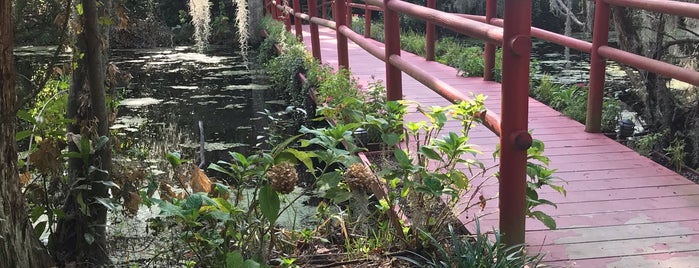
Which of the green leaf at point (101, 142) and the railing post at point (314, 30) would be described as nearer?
the green leaf at point (101, 142)

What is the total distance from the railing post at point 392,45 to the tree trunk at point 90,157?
1701 millimetres

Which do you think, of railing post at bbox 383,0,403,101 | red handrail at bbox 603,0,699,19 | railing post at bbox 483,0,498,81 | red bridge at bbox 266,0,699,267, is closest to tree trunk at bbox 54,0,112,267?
red bridge at bbox 266,0,699,267

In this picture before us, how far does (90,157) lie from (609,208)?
206cm

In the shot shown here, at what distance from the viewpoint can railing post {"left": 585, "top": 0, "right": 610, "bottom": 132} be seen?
4.04m

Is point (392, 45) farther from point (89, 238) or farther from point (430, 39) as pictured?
point (430, 39)

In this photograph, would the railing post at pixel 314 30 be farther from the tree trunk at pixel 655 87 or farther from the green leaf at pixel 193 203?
the green leaf at pixel 193 203

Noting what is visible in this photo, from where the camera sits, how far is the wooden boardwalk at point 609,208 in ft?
8.27

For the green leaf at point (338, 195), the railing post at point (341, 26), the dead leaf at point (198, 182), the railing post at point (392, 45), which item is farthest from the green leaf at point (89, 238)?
the railing post at point (341, 26)

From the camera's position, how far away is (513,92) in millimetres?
2283

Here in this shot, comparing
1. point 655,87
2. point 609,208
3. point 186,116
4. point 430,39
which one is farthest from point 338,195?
point 186,116

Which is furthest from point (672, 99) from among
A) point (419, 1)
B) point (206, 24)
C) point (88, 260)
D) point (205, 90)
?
point (419, 1)

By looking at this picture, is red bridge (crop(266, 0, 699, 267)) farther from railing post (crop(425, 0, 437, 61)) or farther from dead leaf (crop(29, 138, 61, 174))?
railing post (crop(425, 0, 437, 61))

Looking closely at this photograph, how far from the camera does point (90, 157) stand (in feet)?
8.80

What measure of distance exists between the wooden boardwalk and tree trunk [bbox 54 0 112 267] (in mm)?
1489
